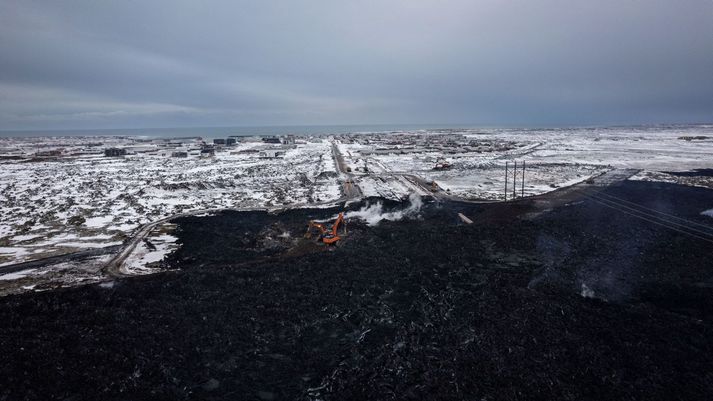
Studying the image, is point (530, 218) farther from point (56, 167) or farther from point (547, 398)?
point (56, 167)

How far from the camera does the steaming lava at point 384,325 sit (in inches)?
362

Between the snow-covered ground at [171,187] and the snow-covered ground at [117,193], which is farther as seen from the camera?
the snow-covered ground at [117,193]

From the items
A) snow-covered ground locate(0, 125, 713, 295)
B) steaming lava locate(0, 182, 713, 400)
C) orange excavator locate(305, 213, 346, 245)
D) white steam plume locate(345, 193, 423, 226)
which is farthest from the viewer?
white steam plume locate(345, 193, 423, 226)

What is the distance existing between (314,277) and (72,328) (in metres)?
8.48

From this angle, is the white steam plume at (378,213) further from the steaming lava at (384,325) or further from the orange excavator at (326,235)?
the steaming lava at (384,325)

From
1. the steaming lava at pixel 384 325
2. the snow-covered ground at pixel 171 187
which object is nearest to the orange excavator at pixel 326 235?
the steaming lava at pixel 384 325

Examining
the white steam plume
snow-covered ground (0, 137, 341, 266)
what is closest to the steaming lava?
the white steam plume

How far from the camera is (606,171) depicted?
4597cm

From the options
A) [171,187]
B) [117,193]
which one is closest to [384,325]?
[171,187]

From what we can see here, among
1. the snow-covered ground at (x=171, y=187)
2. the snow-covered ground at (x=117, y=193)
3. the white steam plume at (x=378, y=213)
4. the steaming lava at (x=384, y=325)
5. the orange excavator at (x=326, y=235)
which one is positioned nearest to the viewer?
the steaming lava at (x=384, y=325)

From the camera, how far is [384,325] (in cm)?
1212

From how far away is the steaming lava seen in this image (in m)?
9.20

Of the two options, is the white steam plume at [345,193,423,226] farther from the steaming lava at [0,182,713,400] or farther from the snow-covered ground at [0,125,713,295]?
the steaming lava at [0,182,713,400]

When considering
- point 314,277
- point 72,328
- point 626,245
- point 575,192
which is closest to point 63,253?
point 72,328
